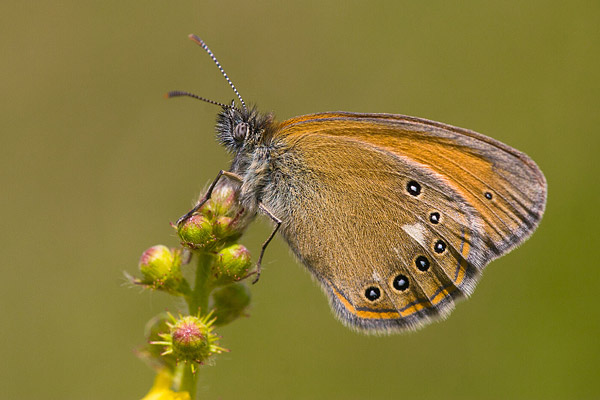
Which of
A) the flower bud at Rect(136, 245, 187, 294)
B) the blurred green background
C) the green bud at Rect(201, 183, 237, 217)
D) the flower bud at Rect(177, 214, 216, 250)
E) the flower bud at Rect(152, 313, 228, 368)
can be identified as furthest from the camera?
the blurred green background

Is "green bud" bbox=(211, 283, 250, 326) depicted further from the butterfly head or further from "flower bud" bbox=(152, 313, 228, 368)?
the butterfly head

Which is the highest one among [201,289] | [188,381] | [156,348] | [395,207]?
[395,207]

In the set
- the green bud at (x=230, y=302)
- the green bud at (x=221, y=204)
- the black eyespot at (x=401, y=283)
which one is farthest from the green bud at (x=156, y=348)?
the black eyespot at (x=401, y=283)

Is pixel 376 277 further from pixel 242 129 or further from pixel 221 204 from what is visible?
pixel 242 129

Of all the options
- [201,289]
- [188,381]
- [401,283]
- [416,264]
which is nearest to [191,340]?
[188,381]

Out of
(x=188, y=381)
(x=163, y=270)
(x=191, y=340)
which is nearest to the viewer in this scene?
(x=191, y=340)

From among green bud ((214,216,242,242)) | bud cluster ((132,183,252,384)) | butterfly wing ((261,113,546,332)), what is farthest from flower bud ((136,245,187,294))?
butterfly wing ((261,113,546,332))
